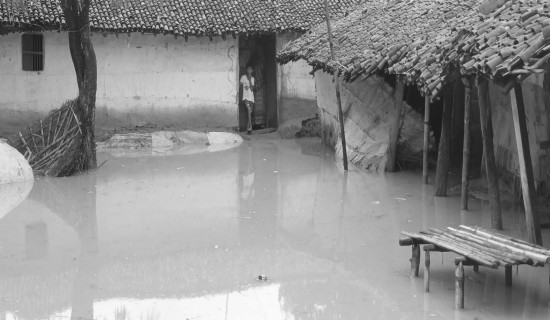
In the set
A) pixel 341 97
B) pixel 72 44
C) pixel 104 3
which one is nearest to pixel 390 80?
pixel 341 97

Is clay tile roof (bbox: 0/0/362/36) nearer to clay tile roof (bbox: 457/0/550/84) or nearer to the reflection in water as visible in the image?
the reflection in water

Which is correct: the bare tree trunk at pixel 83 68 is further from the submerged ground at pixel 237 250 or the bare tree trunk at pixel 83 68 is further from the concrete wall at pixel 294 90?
the concrete wall at pixel 294 90

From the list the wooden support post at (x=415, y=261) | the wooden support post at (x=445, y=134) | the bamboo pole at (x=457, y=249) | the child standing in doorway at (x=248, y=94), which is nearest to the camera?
the bamboo pole at (x=457, y=249)

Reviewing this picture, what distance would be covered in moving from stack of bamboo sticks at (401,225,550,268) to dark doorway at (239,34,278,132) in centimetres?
1458

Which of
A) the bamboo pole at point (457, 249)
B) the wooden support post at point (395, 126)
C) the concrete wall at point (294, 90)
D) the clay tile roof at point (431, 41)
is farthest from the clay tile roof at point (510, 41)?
the concrete wall at point (294, 90)

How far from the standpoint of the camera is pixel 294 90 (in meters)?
24.1

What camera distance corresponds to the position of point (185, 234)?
12398 millimetres

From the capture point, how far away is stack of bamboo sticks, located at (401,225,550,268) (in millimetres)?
8602

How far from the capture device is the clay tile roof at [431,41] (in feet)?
31.7

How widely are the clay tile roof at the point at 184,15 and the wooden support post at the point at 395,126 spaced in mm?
6430

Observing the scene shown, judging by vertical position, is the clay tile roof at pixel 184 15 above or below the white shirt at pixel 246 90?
above

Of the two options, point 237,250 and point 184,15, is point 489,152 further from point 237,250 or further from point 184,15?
point 184,15

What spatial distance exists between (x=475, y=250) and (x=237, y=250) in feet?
12.0

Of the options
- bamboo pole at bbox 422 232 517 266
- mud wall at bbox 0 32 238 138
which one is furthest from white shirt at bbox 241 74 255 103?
bamboo pole at bbox 422 232 517 266
